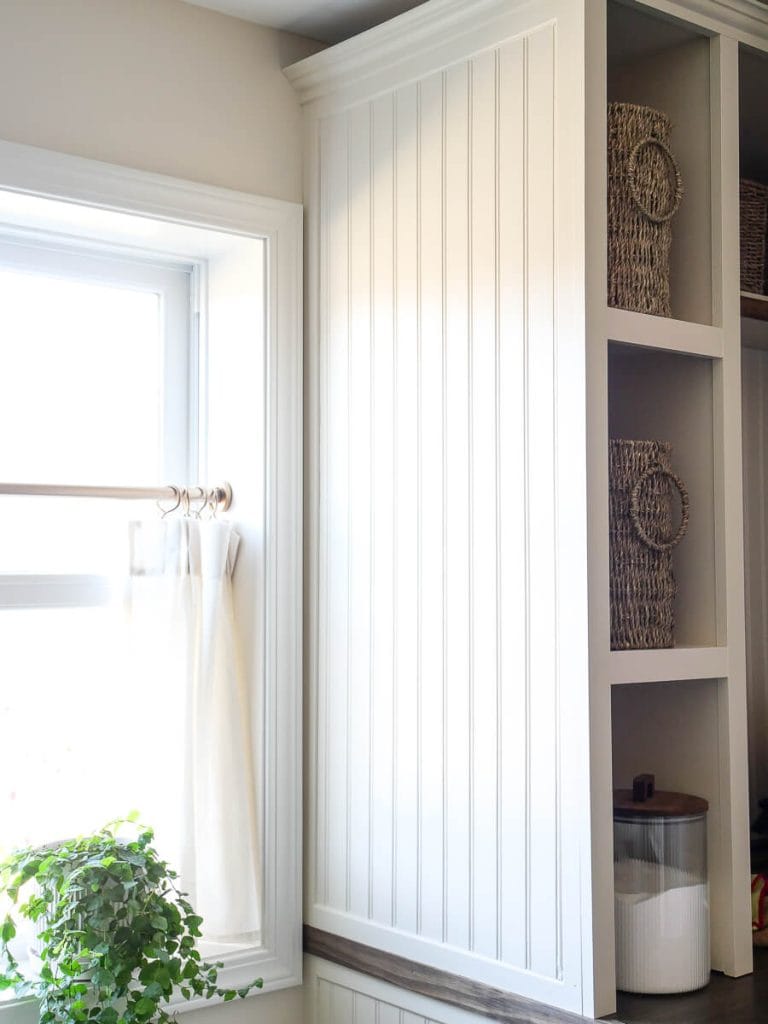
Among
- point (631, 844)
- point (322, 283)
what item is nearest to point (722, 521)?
point (631, 844)

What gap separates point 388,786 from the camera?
2.08 meters

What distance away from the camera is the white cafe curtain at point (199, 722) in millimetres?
2191

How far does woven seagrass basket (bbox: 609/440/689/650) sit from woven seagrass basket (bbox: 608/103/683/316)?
248 millimetres

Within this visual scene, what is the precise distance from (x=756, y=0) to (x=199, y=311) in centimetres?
120

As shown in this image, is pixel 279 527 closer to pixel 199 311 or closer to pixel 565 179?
pixel 199 311

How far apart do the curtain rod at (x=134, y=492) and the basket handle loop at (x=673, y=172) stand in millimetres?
954

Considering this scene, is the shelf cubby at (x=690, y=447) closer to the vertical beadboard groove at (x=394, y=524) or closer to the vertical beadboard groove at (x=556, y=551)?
the vertical beadboard groove at (x=556, y=551)

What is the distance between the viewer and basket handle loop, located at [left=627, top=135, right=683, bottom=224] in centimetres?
190

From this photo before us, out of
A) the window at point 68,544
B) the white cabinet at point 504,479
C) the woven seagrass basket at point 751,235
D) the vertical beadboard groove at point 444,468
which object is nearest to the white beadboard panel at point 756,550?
the woven seagrass basket at point 751,235

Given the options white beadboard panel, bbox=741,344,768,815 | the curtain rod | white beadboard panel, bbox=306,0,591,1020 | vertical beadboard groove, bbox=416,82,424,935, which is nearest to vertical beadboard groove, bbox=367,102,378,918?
white beadboard panel, bbox=306,0,591,1020

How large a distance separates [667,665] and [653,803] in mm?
227

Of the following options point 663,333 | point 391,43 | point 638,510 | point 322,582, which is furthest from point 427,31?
point 322,582

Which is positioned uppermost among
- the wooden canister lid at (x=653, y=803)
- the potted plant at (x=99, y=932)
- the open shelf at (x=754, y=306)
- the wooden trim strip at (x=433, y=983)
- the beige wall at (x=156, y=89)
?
the beige wall at (x=156, y=89)

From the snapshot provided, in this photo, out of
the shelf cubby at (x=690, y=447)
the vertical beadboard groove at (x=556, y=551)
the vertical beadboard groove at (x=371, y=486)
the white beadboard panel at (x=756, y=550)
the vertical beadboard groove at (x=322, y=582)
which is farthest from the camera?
the white beadboard panel at (x=756, y=550)
